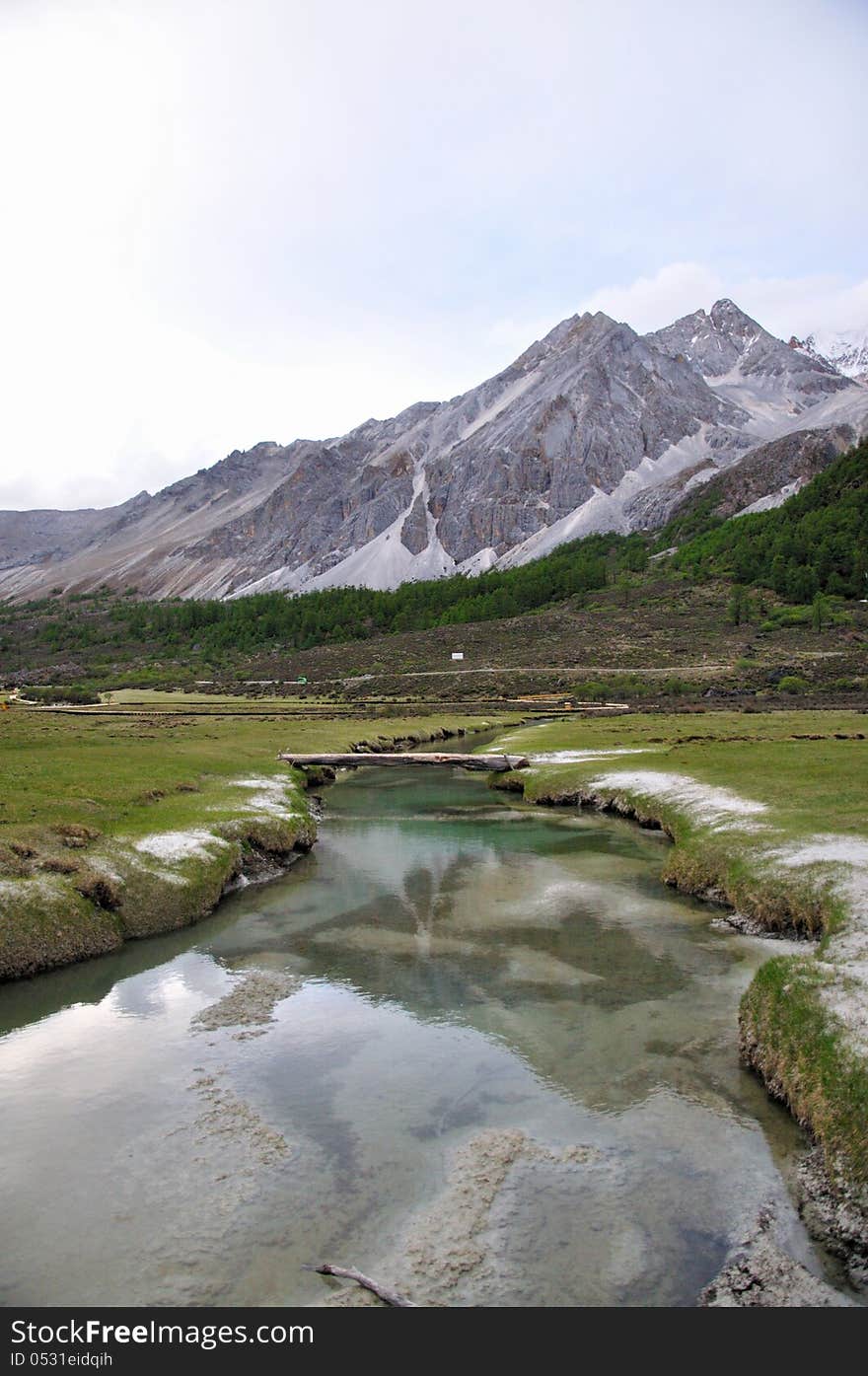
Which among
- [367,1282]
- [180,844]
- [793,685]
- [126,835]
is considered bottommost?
[793,685]

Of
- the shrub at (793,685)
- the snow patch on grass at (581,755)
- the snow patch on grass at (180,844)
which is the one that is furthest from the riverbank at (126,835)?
the shrub at (793,685)

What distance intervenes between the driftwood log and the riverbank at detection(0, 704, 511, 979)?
1607 cm

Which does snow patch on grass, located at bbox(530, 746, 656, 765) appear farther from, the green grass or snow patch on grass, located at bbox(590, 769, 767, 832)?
snow patch on grass, located at bbox(590, 769, 767, 832)

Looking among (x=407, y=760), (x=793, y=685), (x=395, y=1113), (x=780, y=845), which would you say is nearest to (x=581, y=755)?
(x=407, y=760)

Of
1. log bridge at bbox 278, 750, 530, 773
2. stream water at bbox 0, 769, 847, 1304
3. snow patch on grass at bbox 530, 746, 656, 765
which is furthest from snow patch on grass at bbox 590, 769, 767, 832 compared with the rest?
log bridge at bbox 278, 750, 530, 773

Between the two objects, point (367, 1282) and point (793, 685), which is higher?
point (367, 1282)

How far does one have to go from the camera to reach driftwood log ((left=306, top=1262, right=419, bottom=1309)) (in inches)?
432

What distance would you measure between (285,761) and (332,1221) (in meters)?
49.3

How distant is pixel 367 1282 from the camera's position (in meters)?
11.3

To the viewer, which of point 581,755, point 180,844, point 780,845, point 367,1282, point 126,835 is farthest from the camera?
point 581,755

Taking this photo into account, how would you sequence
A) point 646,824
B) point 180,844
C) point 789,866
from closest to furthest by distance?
point 789,866, point 180,844, point 646,824

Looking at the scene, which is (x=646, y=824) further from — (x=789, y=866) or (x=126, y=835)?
(x=126, y=835)

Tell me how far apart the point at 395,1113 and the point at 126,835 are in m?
20.0

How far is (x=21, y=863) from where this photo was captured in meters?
26.8
